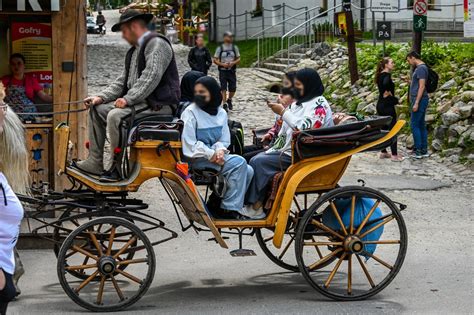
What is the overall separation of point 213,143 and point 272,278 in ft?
5.45

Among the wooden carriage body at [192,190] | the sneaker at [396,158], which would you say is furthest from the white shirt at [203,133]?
the sneaker at [396,158]

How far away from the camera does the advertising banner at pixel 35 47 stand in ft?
37.1

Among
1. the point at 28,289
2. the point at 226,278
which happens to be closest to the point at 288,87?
the point at 226,278

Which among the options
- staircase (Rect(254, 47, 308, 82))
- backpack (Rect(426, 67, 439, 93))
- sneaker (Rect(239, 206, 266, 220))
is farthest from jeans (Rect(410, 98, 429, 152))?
sneaker (Rect(239, 206, 266, 220))

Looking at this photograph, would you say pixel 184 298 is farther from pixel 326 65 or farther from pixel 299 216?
pixel 326 65

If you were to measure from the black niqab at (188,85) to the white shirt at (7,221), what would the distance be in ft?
12.5

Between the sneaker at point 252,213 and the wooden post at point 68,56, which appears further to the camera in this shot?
the wooden post at point 68,56

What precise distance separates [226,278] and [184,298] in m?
0.87

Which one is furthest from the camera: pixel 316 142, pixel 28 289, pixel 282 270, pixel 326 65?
pixel 326 65

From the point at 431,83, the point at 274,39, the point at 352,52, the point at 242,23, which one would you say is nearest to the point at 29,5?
the point at 242,23

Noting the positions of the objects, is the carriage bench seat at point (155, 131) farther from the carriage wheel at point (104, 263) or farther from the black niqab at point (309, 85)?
the black niqab at point (309, 85)

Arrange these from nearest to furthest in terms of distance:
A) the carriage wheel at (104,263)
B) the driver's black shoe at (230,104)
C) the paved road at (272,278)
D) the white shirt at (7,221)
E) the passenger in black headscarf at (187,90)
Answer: the white shirt at (7,221)
the carriage wheel at (104,263)
the paved road at (272,278)
the passenger in black headscarf at (187,90)
the driver's black shoe at (230,104)

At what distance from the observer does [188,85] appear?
28.6 feet

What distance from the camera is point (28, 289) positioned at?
8719 mm
